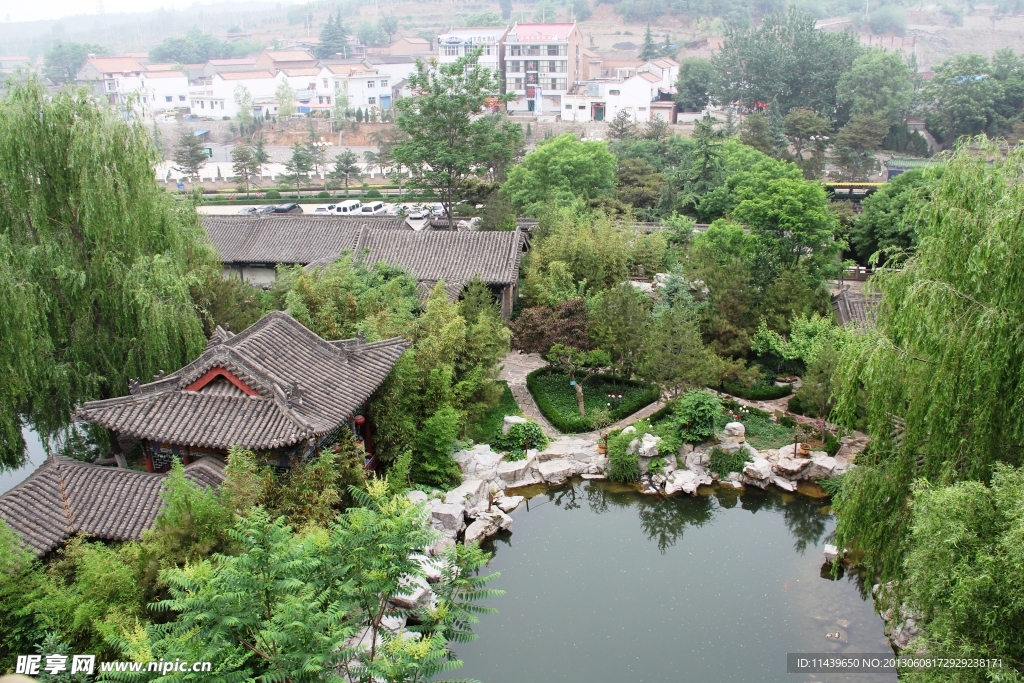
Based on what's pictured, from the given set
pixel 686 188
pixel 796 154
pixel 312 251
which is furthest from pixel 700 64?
pixel 312 251

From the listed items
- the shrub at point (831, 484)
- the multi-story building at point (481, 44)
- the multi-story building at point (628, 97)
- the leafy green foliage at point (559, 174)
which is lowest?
the shrub at point (831, 484)

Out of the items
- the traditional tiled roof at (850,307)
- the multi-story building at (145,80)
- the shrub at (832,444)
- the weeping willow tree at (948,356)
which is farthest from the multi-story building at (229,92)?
the weeping willow tree at (948,356)

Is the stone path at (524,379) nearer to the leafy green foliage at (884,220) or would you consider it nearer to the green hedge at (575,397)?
the green hedge at (575,397)

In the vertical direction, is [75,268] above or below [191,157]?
above

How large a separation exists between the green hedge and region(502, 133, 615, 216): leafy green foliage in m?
12.2

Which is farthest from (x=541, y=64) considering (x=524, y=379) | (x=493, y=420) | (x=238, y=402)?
(x=238, y=402)

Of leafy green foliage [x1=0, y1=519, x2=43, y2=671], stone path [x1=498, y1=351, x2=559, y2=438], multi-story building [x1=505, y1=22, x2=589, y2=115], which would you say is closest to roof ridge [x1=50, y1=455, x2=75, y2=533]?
leafy green foliage [x1=0, y1=519, x2=43, y2=671]

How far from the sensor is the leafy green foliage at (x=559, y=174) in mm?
31766

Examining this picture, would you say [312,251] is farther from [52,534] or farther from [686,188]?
[686,188]

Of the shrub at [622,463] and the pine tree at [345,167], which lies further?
the pine tree at [345,167]

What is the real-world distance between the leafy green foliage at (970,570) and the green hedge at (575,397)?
390 inches

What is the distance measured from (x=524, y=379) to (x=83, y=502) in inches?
458

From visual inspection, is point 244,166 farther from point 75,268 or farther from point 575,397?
point 75,268

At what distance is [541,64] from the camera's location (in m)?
67.2
